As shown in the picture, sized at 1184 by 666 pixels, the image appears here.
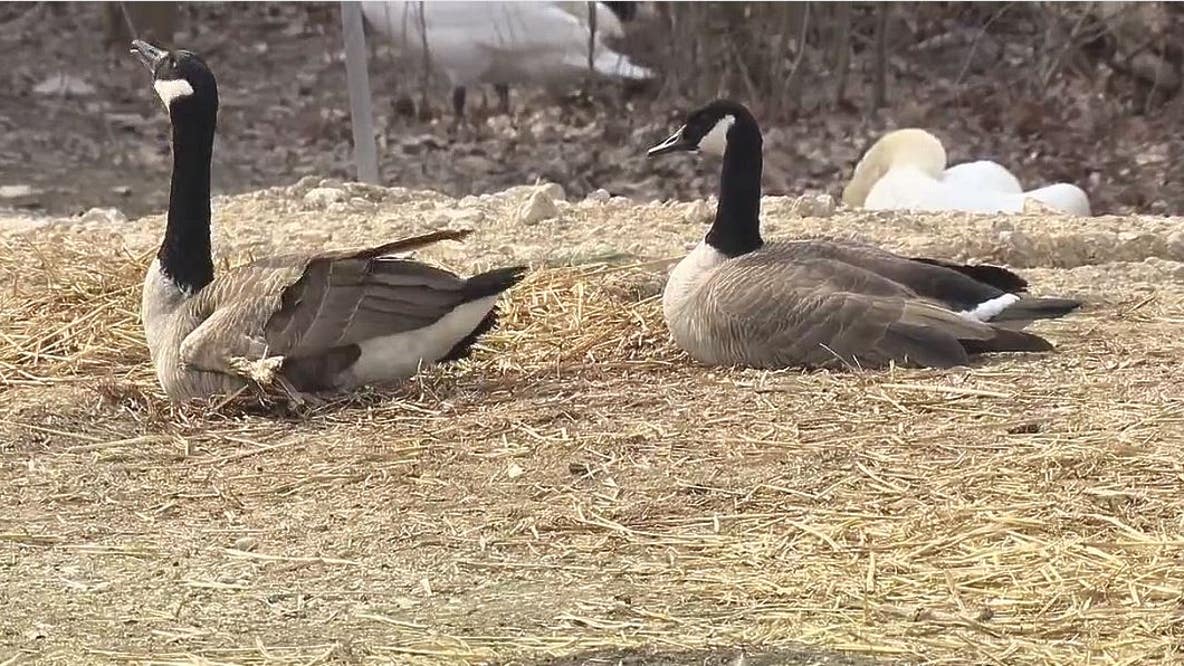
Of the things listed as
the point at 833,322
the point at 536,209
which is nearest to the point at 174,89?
the point at 833,322

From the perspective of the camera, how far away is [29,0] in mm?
14539

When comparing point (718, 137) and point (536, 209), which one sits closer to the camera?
point (718, 137)

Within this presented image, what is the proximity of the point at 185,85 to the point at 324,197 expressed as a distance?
2683 mm

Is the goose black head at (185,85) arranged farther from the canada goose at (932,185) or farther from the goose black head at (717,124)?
the canada goose at (932,185)

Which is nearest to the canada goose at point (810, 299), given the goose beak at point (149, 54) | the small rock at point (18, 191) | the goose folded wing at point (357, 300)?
the goose folded wing at point (357, 300)

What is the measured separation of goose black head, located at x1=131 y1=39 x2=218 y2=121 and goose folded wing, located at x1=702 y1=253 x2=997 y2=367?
165 cm

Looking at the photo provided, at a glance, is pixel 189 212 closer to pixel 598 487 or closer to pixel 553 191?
pixel 598 487

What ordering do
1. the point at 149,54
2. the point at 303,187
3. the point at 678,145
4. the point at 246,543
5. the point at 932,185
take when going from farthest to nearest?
the point at 932,185
the point at 303,187
the point at 678,145
the point at 149,54
the point at 246,543

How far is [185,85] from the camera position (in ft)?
17.3

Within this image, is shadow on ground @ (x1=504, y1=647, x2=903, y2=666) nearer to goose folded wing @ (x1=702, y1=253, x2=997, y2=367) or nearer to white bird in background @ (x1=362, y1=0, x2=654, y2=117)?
goose folded wing @ (x1=702, y1=253, x2=997, y2=367)

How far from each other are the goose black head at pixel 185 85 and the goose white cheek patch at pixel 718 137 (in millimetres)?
1607

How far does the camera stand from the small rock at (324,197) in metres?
7.91

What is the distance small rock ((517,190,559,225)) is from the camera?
24.0 feet

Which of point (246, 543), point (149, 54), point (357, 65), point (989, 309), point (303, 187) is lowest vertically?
point (303, 187)
